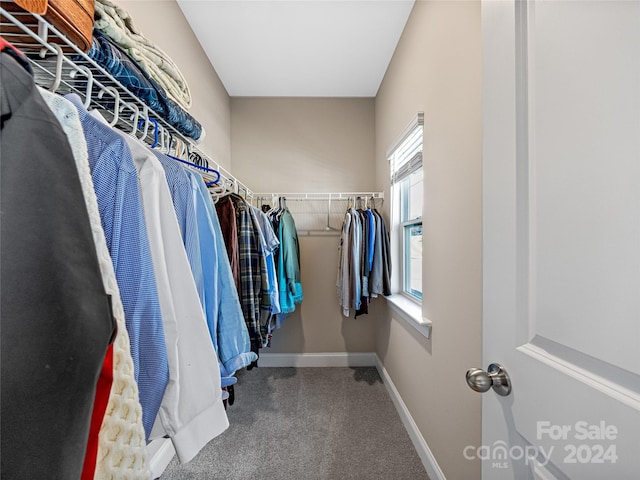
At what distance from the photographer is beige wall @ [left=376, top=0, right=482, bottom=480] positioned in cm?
107

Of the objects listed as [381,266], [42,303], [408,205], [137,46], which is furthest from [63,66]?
[408,205]

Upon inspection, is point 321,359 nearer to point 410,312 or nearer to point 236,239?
point 410,312

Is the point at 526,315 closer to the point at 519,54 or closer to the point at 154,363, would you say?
the point at 519,54

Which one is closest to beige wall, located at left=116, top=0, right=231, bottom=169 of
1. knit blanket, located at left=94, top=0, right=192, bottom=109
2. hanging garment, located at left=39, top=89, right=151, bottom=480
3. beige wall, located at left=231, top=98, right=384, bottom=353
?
beige wall, located at left=231, top=98, right=384, bottom=353

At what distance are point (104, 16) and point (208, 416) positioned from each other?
1121mm

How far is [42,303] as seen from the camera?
30 cm

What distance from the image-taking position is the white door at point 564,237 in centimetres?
37

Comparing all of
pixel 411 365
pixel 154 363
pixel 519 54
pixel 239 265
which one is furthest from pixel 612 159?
pixel 411 365

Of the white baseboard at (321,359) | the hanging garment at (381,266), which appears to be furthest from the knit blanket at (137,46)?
the white baseboard at (321,359)

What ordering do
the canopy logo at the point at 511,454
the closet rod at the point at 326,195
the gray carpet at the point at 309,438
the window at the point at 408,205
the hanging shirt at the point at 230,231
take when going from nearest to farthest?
the canopy logo at the point at 511,454, the hanging shirt at the point at 230,231, the gray carpet at the point at 309,438, the window at the point at 408,205, the closet rod at the point at 326,195

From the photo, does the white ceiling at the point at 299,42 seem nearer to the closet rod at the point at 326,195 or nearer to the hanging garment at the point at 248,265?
the closet rod at the point at 326,195

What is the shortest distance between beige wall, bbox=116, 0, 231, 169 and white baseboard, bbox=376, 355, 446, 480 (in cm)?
237

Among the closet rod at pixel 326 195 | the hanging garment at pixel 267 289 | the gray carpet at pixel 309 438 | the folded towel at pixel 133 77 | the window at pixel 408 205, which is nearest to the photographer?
the folded towel at pixel 133 77

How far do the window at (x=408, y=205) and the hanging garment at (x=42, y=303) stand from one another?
68.9 inches
